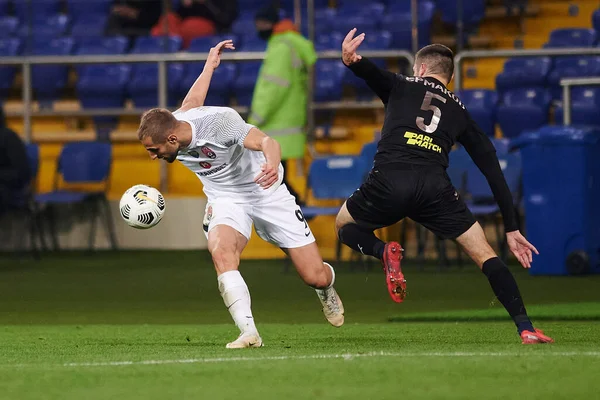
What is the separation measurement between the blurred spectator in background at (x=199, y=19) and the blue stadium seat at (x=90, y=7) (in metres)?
1.33

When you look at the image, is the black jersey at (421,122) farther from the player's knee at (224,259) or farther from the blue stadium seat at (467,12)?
the blue stadium seat at (467,12)

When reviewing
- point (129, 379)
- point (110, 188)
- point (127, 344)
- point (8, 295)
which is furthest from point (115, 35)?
point (129, 379)

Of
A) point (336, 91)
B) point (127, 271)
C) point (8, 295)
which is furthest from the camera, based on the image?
point (336, 91)

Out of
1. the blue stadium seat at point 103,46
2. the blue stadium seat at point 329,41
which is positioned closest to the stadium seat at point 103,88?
the blue stadium seat at point 103,46

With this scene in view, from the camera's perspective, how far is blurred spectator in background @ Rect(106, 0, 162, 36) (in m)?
20.0

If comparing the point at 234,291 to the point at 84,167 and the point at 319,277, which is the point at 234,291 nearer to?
the point at 319,277

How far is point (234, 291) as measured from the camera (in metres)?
7.77

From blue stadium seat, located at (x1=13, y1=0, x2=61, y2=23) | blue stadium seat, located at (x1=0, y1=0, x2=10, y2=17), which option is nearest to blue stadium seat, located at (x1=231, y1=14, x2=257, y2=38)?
blue stadium seat, located at (x1=13, y1=0, x2=61, y2=23)

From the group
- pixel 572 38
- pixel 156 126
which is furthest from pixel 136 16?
pixel 156 126

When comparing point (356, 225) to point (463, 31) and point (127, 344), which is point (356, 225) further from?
point (463, 31)

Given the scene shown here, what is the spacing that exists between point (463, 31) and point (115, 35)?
5689 mm

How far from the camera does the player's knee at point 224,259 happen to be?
7.89 meters

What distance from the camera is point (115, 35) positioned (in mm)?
20266

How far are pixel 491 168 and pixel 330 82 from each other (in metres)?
9.07
